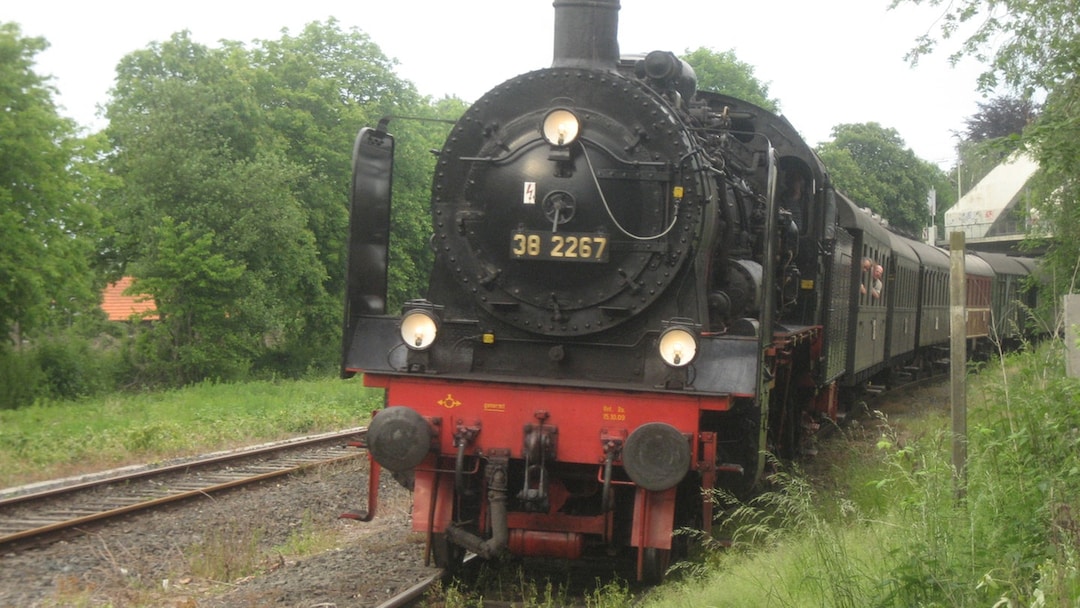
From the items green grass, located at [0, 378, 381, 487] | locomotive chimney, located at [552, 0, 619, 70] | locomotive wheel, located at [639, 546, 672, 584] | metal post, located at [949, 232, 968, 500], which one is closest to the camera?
metal post, located at [949, 232, 968, 500]

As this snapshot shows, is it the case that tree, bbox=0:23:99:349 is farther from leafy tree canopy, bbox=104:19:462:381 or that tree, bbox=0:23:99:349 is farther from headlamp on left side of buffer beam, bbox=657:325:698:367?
headlamp on left side of buffer beam, bbox=657:325:698:367

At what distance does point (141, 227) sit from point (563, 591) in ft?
75.8

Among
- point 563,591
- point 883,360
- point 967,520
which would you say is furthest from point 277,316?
point 967,520

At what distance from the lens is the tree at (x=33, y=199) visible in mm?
21703

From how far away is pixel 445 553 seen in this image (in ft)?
21.2

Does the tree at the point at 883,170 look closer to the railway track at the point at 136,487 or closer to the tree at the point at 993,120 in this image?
the tree at the point at 993,120

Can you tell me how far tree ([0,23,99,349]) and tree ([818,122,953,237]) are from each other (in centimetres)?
3270

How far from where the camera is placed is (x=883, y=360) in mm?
14961

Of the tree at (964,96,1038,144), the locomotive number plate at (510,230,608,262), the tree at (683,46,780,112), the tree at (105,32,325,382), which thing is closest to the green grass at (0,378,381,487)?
the tree at (105,32,325,382)

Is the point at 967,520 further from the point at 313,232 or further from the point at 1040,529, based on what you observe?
the point at 313,232

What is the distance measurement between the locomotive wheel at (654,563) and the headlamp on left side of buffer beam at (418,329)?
1749 millimetres

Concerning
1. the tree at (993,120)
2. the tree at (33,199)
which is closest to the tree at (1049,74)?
the tree at (33,199)

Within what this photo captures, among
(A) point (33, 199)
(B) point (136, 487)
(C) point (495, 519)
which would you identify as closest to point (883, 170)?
(A) point (33, 199)

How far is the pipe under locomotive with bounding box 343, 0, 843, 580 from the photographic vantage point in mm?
6074
